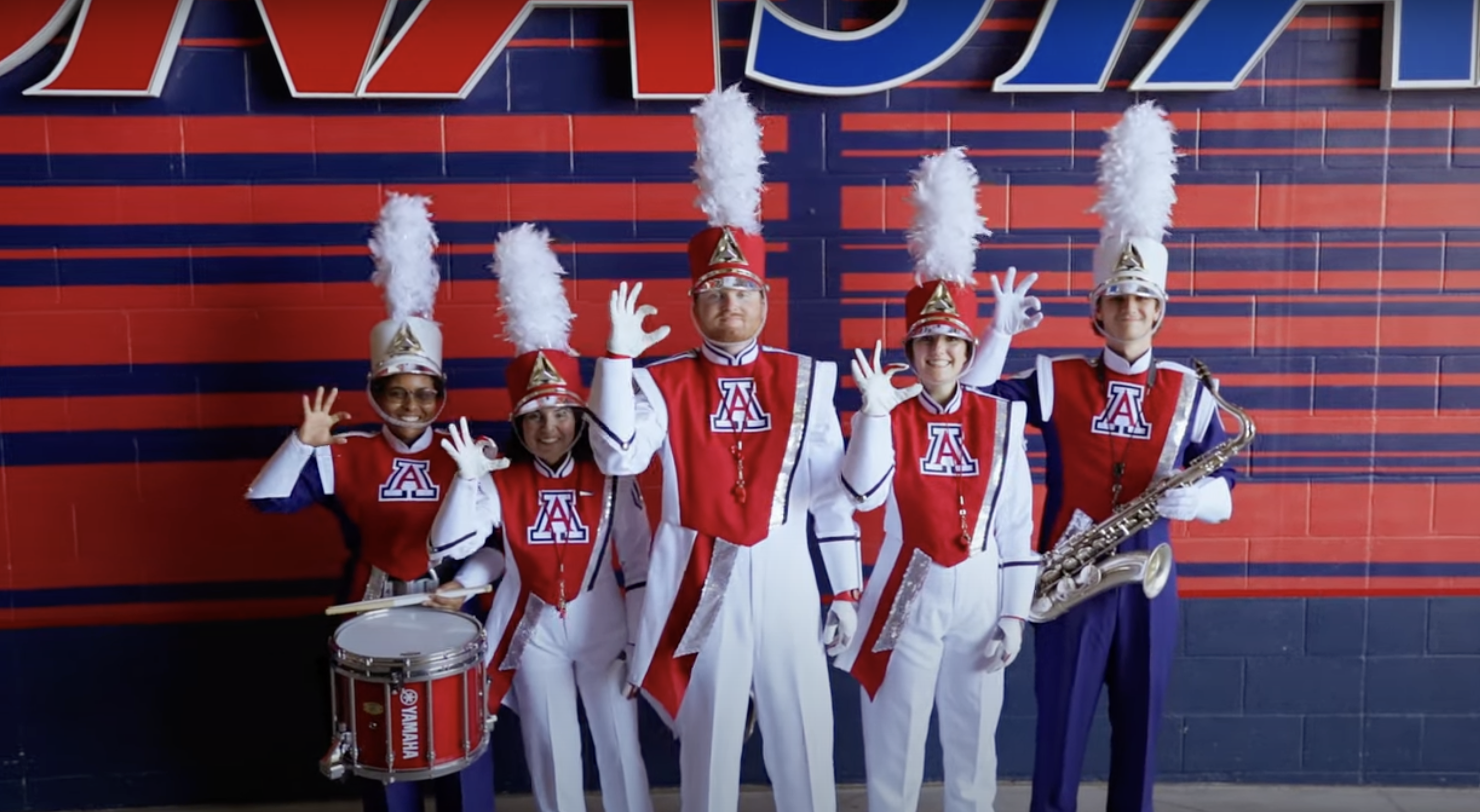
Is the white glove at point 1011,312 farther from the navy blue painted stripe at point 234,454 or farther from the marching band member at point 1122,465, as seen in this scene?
the navy blue painted stripe at point 234,454

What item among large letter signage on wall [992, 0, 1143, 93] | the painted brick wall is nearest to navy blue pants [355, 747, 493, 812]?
the painted brick wall

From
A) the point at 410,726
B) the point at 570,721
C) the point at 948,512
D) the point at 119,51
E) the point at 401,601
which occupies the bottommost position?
the point at 570,721

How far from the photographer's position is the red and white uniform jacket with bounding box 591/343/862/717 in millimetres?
3201

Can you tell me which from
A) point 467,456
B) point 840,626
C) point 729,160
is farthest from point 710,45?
point 840,626

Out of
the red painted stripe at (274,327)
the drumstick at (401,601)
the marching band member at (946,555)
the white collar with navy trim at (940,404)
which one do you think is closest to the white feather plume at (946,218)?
the marching band member at (946,555)

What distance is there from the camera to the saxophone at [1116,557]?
11.0 feet

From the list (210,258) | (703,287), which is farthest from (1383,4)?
(210,258)

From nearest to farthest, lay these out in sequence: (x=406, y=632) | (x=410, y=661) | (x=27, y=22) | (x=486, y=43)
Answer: (x=410, y=661) → (x=406, y=632) → (x=27, y=22) → (x=486, y=43)

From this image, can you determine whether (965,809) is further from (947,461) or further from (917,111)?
(917,111)

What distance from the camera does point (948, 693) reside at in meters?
3.34

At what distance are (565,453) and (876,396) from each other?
34.2 inches

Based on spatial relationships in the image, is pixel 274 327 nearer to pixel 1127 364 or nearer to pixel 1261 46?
pixel 1127 364

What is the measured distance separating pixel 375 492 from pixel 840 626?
1349 mm

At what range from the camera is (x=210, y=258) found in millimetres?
3990
